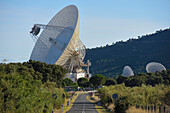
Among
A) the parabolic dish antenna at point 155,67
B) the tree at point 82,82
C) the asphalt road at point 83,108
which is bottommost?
the asphalt road at point 83,108

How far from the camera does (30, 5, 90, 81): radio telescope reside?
86500mm

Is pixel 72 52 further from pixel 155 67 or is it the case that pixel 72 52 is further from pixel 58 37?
pixel 155 67

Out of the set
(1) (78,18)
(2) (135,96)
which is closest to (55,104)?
(2) (135,96)

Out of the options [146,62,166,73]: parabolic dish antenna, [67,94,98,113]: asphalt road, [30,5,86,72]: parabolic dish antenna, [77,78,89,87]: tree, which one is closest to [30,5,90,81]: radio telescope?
[30,5,86,72]: parabolic dish antenna

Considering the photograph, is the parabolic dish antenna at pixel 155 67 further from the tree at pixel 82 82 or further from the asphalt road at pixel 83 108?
the asphalt road at pixel 83 108

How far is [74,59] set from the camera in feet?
342

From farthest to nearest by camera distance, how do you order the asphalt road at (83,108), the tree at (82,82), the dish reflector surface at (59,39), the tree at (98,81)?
the tree at (82,82) < the tree at (98,81) < the dish reflector surface at (59,39) < the asphalt road at (83,108)

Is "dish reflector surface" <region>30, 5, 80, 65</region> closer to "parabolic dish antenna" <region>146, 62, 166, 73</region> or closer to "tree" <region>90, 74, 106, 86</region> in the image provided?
"tree" <region>90, 74, 106, 86</region>

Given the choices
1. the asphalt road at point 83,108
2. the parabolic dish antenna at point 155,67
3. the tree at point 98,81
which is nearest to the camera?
the asphalt road at point 83,108

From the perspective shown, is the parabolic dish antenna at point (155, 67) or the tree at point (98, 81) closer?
the tree at point (98, 81)

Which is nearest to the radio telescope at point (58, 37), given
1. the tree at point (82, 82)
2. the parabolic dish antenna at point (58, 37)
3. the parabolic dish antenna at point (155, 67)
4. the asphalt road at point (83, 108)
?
the parabolic dish antenna at point (58, 37)

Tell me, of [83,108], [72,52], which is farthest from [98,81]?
[83,108]

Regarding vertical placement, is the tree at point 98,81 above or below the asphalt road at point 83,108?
above

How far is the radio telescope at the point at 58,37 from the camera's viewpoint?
284 ft
